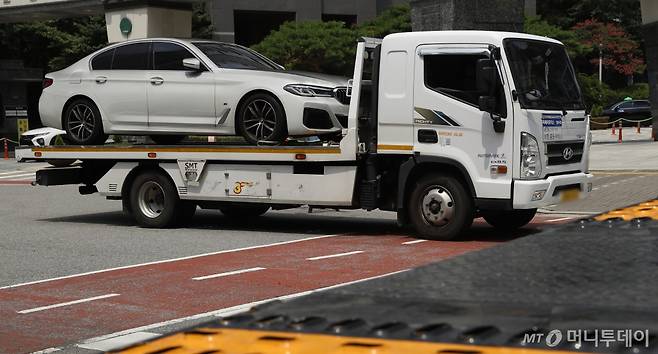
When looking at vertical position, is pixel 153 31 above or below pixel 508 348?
above

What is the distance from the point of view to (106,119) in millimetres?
14281

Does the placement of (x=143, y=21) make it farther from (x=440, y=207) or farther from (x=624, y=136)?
(x=440, y=207)

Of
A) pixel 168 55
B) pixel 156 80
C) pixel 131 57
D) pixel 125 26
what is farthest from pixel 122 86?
pixel 125 26

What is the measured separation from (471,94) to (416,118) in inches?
30.2

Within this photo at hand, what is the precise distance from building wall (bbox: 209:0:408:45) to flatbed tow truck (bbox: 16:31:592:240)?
42008 mm

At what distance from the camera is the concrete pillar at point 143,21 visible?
31.2m

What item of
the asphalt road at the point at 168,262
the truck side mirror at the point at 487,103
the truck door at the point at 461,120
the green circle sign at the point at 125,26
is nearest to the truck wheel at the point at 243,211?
the asphalt road at the point at 168,262


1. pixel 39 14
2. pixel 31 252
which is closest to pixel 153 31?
pixel 39 14

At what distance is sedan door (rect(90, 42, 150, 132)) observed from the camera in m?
14.0

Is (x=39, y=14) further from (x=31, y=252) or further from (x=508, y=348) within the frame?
(x=508, y=348)

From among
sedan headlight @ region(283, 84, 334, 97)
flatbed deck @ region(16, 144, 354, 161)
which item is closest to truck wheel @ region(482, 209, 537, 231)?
flatbed deck @ region(16, 144, 354, 161)

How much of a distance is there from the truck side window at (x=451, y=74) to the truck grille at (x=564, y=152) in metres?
1.24

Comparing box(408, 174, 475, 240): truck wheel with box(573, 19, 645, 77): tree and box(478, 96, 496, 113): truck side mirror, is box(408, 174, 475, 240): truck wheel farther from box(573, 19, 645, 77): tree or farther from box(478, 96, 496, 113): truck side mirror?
box(573, 19, 645, 77): tree

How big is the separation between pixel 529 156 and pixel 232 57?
4.59 metres
